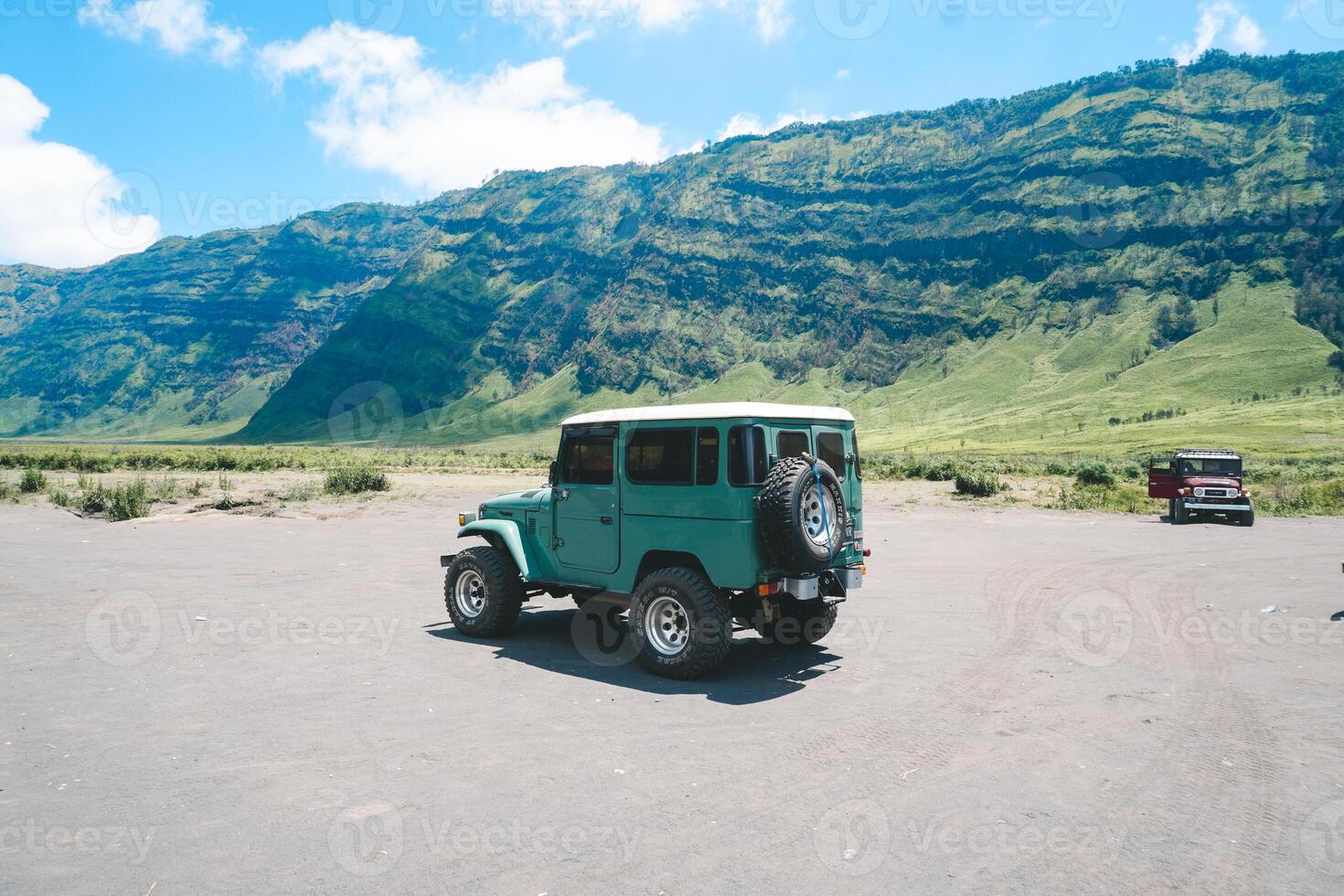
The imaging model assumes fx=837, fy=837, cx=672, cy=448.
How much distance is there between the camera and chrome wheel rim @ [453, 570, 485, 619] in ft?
34.2

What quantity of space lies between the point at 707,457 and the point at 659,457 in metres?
0.60

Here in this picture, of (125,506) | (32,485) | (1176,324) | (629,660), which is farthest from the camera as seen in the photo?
(1176,324)

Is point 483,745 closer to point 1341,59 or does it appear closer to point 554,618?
point 554,618

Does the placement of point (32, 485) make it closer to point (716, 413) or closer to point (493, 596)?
point (493, 596)

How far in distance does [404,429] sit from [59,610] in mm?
187581

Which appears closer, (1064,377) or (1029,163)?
(1064,377)

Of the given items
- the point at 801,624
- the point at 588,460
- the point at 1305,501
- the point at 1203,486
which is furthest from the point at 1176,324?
the point at 588,460

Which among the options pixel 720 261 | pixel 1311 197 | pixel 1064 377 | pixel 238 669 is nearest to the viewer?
pixel 238 669

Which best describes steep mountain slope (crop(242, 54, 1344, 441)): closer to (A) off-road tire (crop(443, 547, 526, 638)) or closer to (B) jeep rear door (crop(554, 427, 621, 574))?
(A) off-road tire (crop(443, 547, 526, 638))

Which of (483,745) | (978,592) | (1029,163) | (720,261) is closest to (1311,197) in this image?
(1029,163)

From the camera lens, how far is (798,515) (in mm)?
7883

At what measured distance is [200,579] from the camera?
14.3 m

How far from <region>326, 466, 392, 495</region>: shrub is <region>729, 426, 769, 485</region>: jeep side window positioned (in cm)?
2771

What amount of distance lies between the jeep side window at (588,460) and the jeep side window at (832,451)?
227 cm
